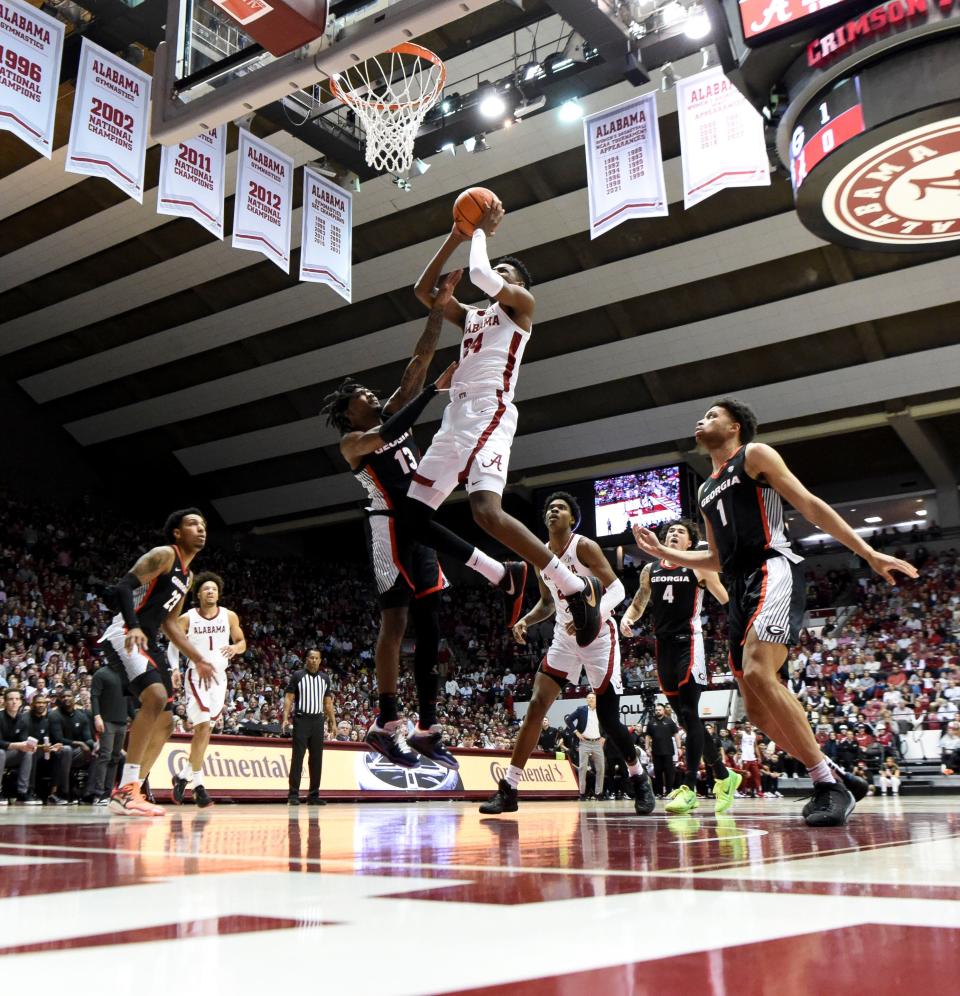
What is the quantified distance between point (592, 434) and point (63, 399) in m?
15.5

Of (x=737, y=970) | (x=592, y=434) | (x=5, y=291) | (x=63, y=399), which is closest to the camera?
(x=737, y=970)

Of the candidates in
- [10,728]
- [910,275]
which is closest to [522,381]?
[910,275]

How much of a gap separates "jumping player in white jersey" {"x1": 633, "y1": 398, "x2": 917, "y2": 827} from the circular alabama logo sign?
163 inches

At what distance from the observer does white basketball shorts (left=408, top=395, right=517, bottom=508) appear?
14.4 ft

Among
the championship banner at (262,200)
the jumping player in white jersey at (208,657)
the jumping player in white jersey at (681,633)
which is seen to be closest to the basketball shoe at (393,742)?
the jumping player in white jersey at (681,633)

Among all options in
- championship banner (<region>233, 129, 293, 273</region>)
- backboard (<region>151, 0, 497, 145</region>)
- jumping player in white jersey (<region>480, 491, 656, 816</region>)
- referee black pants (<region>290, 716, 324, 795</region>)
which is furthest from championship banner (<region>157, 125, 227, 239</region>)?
jumping player in white jersey (<region>480, 491, 656, 816</region>)

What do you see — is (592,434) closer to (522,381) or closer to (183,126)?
(522,381)

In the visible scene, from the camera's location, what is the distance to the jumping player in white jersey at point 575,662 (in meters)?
5.65

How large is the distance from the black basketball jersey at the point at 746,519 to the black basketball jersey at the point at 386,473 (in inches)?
58.6

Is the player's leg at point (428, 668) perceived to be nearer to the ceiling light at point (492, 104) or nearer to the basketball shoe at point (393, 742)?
the basketball shoe at point (393, 742)

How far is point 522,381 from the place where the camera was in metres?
25.7

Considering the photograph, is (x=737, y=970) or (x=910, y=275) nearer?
(x=737, y=970)

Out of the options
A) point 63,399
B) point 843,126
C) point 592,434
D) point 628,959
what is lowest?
point 628,959

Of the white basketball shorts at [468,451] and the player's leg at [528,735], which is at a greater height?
the white basketball shorts at [468,451]
